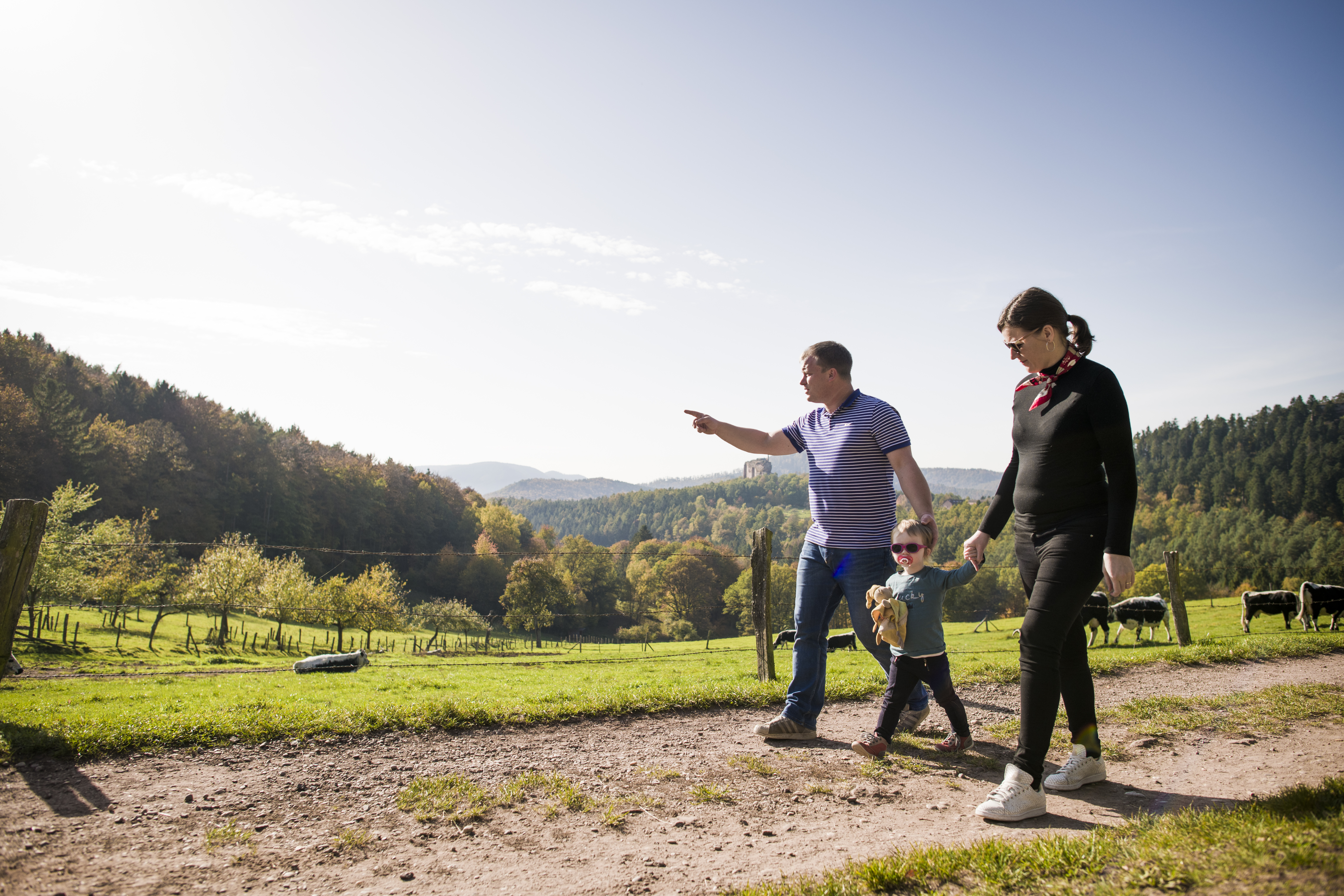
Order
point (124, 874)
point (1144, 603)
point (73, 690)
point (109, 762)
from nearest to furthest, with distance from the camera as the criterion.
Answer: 1. point (124, 874)
2. point (109, 762)
3. point (73, 690)
4. point (1144, 603)

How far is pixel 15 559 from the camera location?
6.14m

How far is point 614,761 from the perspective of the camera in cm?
487

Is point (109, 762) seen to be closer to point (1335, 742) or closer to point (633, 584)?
point (1335, 742)

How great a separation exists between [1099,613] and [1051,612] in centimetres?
1729

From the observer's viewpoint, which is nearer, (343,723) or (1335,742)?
(1335,742)

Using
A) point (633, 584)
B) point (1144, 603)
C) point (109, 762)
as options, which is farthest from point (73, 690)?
point (633, 584)

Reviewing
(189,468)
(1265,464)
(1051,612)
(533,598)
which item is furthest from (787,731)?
(1265,464)

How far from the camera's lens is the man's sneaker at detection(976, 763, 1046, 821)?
3508mm

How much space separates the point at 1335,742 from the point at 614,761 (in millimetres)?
5098

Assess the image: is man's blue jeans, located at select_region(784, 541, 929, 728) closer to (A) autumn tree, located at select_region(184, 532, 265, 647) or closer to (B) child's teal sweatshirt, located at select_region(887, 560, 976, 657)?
(B) child's teal sweatshirt, located at select_region(887, 560, 976, 657)

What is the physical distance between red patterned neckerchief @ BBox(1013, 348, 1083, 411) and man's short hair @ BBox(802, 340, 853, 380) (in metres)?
1.56

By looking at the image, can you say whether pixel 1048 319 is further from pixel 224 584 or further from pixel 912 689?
pixel 224 584

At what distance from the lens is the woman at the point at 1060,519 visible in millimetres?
3529

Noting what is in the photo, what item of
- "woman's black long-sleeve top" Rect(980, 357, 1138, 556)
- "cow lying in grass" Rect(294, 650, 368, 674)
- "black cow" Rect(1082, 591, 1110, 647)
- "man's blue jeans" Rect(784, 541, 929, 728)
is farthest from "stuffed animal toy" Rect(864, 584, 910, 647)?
"cow lying in grass" Rect(294, 650, 368, 674)
